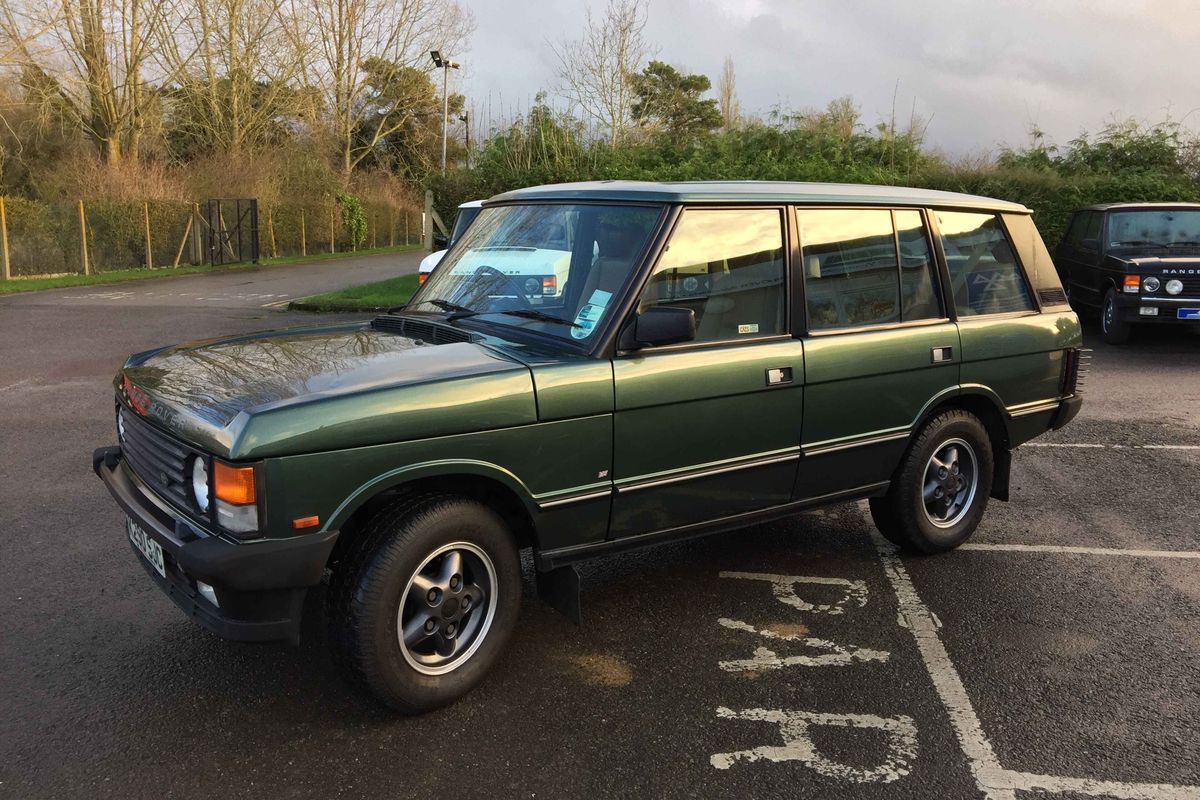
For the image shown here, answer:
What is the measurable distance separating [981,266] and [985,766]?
2.86 m

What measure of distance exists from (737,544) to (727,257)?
74.7 inches

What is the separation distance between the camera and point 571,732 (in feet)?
10.8

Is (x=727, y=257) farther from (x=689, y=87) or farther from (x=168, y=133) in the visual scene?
(x=689, y=87)

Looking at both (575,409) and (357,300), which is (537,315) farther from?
(357,300)

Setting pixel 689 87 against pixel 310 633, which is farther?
pixel 689 87

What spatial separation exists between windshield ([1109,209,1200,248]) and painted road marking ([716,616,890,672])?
37.0 feet

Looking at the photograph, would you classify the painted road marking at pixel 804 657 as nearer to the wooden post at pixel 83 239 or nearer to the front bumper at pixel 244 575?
the front bumper at pixel 244 575

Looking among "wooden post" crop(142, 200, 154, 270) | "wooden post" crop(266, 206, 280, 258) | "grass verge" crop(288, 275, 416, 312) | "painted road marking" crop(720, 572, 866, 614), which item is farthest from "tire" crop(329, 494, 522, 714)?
"wooden post" crop(266, 206, 280, 258)

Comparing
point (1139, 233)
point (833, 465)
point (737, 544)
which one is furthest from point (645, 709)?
point (1139, 233)

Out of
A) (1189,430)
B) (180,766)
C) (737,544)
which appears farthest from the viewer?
(1189,430)

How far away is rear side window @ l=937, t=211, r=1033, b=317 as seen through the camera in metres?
4.87

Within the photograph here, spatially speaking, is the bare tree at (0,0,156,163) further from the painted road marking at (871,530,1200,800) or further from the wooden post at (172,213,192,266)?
the painted road marking at (871,530,1200,800)

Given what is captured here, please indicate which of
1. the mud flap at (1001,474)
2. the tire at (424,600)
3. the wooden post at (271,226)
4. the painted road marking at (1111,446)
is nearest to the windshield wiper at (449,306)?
the tire at (424,600)

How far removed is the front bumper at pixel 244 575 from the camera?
9.51ft
